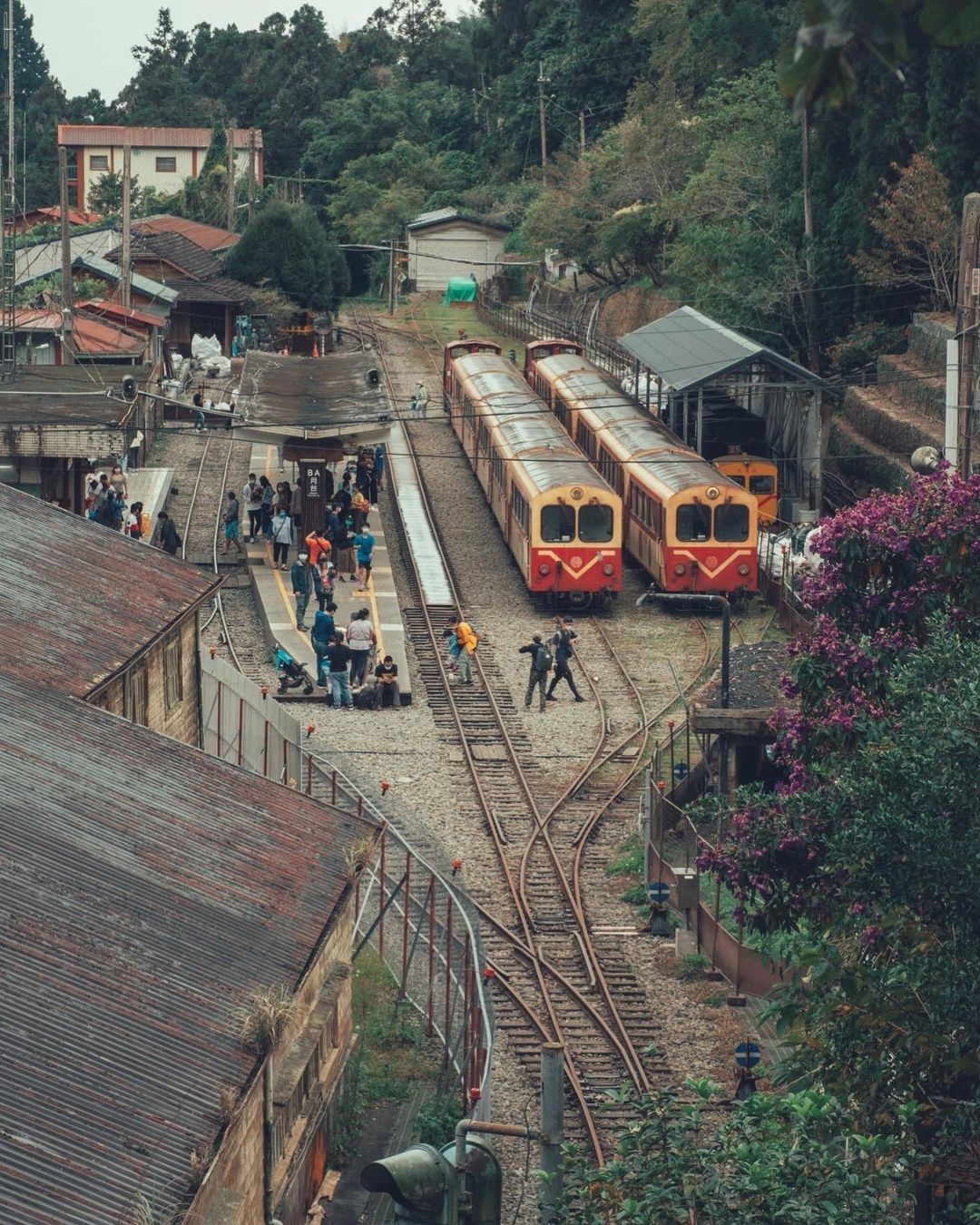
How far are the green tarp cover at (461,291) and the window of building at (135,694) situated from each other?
57206 millimetres

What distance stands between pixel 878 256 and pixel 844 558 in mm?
24326

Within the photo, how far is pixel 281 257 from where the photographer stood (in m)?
63.0

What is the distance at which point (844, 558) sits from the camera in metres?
17.6

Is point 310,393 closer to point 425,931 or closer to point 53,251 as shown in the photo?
point 425,931

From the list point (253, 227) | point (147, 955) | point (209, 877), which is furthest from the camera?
point (253, 227)

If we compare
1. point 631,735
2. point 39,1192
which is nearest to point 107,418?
point 631,735

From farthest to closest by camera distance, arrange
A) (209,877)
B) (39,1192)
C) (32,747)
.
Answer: (32,747)
(209,877)
(39,1192)

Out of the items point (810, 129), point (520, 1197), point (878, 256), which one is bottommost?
point (520, 1197)

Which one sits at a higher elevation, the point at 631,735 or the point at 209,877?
the point at 209,877

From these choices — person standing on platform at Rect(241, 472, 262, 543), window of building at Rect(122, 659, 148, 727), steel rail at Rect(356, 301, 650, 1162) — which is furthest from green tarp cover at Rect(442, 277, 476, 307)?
window of building at Rect(122, 659, 148, 727)

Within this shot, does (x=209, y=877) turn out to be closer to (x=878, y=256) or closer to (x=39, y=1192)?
(x=39, y=1192)

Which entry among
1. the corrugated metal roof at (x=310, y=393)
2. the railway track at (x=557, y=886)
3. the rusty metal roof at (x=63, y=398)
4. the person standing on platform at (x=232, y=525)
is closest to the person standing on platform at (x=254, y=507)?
the person standing on platform at (x=232, y=525)

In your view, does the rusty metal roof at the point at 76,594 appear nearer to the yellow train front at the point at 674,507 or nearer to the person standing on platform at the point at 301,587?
the person standing on platform at the point at 301,587

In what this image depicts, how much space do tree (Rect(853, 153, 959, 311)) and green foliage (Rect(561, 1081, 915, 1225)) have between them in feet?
98.3
